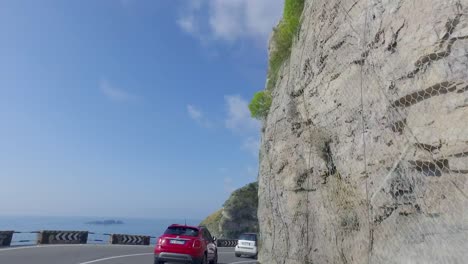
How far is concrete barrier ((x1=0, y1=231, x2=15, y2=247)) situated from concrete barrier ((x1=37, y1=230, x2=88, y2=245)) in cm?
311

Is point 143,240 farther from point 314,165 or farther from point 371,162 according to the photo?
point 371,162

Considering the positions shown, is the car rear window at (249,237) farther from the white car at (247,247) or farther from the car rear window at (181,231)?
the car rear window at (181,231)

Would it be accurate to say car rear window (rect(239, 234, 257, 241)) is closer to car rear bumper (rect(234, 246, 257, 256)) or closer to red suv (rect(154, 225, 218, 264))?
car rear bumper (rect(234, 246, 257, 256))

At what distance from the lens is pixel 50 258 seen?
1789 centimetres

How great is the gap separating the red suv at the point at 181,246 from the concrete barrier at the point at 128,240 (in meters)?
20.7

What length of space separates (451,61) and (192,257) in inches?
464

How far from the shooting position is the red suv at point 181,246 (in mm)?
15719

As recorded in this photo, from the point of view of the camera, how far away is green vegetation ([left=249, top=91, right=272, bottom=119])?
19.8 metres

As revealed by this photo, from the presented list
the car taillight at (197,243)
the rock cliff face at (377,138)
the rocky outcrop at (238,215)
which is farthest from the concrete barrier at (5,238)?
the rocky outcrop at (238,215)

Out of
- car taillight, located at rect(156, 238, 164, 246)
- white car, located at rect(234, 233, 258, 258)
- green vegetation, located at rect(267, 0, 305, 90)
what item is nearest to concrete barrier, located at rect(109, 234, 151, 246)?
white car, located at rect(234, 233, 258, 258)

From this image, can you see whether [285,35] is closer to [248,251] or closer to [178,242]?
[178,242]

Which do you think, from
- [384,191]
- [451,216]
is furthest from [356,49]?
[451,216]

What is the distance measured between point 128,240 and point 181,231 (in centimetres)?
2224

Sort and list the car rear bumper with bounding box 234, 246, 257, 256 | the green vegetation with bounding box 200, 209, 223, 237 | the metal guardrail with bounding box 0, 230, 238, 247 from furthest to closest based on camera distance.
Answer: the green vegetation with bounding box 200, 209, 223, 237 → the car rear bumper with bounding box 234, 246, 257, 256 → the metal guardrail with bounding box 0, 230, 238, 247
